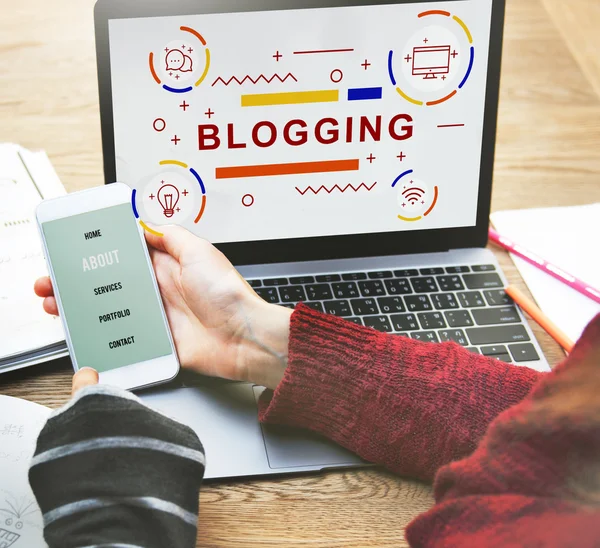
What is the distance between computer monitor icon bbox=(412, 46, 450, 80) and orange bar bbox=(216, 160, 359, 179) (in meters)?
0.10

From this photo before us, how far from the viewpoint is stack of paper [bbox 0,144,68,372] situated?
69 cm

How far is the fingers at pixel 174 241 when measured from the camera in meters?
0.72

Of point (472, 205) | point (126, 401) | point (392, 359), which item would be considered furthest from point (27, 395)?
point (472, 205)

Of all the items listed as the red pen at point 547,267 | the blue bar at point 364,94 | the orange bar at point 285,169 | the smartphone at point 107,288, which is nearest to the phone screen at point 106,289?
the smartphone at point 107,288

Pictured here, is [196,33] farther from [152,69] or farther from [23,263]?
[23,263]

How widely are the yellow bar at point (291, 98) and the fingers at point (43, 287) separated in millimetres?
240

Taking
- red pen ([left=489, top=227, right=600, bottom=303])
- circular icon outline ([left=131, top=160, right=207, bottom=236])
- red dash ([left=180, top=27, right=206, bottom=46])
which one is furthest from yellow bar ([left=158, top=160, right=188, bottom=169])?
red pen ([left=489, top=227, right=600, bottom=303])

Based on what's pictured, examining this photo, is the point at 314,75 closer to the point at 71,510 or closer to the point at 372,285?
the point at 372,285

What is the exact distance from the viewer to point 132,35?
0.73 metres

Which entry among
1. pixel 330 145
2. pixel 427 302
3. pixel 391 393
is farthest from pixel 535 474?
pixel 330 145

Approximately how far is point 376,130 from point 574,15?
0.51 metres

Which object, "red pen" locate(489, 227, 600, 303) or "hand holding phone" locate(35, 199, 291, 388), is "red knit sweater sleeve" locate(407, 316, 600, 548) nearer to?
"hand holding phone" locate(35, 199, 291, 388)

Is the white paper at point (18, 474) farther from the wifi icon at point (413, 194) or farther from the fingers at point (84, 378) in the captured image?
the wifi icon at point (413, 194)

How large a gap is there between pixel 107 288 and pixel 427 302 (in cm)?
29
